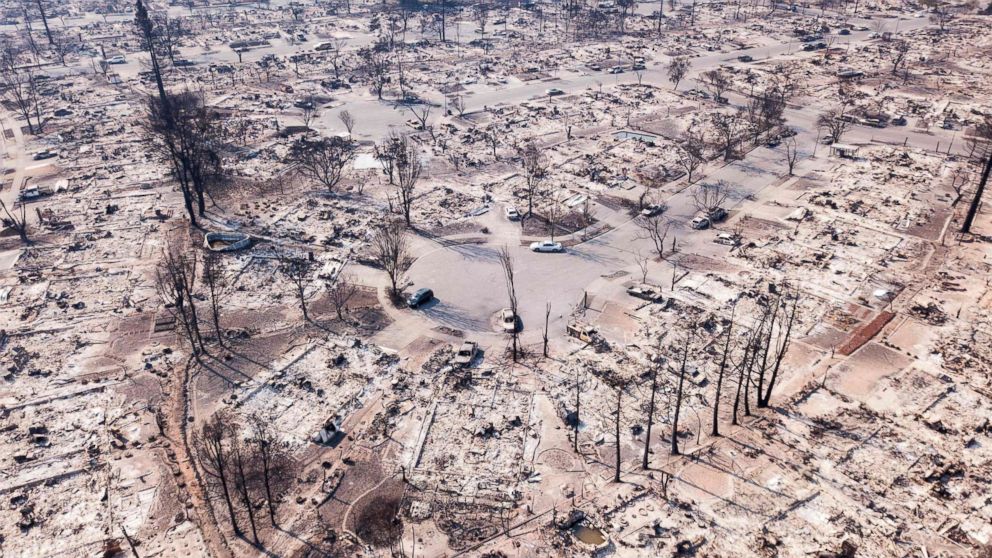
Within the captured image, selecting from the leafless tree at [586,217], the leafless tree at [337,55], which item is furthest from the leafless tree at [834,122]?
the leafless tree at [337,55]

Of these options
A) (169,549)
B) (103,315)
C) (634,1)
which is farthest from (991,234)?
(634,1)

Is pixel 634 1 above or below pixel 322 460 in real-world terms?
above

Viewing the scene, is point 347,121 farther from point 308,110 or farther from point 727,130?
point 727,130

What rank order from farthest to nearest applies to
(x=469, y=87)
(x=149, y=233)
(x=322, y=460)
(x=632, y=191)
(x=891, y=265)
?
(x=469, y=87) → (x=632, y=191) → (x=149, y=233) → (x=891, y=265) → (x=322, y=460)

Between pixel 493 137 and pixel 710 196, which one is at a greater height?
pixel 493 137

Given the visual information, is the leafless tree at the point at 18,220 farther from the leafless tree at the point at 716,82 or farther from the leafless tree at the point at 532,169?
the leafless tree at the point at 716,82

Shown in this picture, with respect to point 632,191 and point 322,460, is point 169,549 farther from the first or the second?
point 632,191

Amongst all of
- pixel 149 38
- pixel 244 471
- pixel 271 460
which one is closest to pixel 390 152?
pixel 149 38
